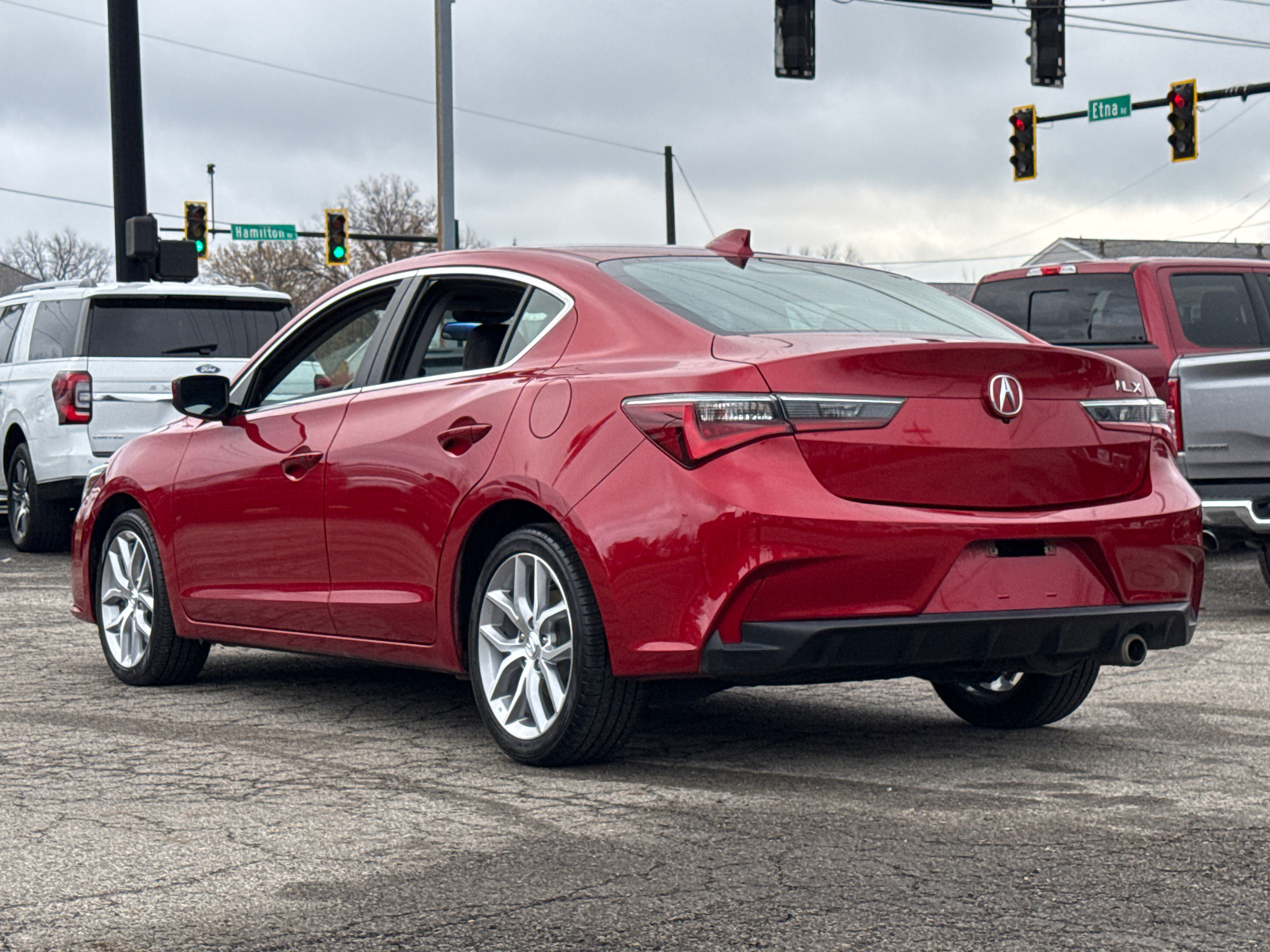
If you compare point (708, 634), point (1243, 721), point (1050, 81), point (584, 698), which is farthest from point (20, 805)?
point (1050, 81)

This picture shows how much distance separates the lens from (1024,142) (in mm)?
27516

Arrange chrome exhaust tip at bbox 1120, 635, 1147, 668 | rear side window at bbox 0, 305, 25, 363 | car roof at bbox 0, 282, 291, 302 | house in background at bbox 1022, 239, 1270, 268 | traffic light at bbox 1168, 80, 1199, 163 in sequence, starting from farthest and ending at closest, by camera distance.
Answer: house in background at bbox 1022, 239, 1270, 268 < traffic light at bbox 1168, 80, 1199, 163 < rear side window at bbox 0, 305, 25, 363 < car roof at bbox 0, 282, 291, 302 < chrome exhaust tip at bbox 1120, 635, 1147, 668

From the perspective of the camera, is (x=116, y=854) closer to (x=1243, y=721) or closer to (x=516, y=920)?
(x=516, y=920)

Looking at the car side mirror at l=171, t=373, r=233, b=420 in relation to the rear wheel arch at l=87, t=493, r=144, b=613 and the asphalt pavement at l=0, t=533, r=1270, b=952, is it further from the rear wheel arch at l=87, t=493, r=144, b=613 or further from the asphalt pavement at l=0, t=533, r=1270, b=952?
the asphalt pavement at l=0, t=533, r=1270, b=952

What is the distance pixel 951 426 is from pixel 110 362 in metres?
9.42

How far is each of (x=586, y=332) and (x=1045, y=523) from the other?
145cm

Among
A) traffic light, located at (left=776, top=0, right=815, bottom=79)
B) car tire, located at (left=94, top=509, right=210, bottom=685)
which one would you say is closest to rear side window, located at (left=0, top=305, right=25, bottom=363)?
car tire, located at (left=94, top=509, right=210, bottom=685)

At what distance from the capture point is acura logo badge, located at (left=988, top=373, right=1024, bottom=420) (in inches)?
197

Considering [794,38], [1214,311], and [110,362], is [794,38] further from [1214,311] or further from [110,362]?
[110,362]

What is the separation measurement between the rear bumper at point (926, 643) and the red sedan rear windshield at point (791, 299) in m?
0.94

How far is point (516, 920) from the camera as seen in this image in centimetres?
373

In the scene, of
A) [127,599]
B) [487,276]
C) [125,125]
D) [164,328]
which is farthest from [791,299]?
[125,125]

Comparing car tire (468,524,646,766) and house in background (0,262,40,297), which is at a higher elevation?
house in background (0,262,40,297)

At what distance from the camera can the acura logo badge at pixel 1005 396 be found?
5.00m
